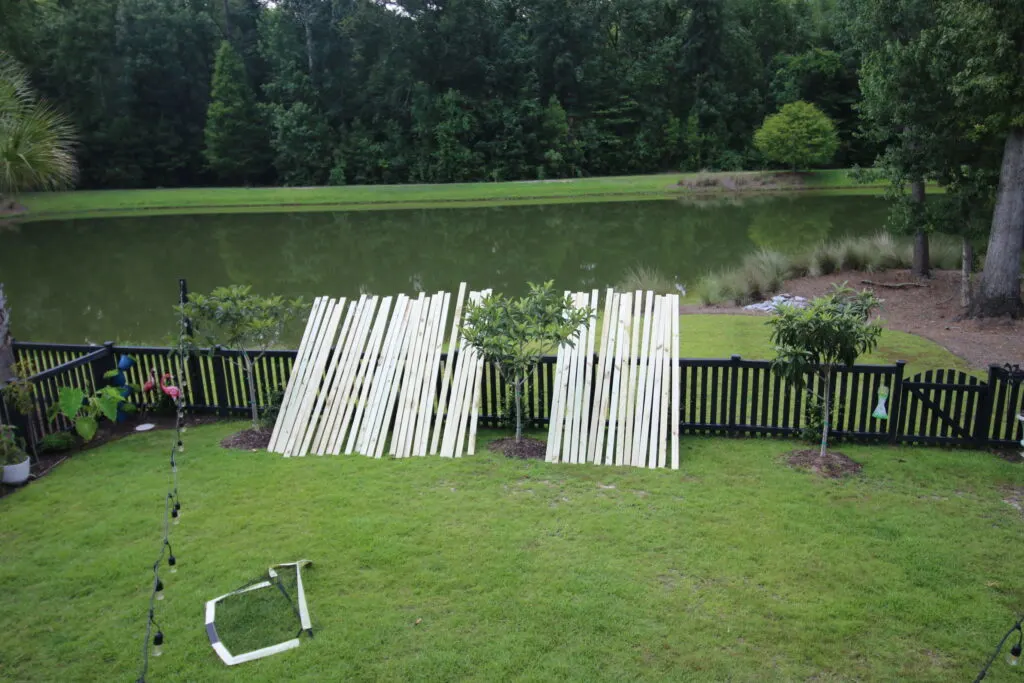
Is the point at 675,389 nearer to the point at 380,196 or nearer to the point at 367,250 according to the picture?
the point at 367,250

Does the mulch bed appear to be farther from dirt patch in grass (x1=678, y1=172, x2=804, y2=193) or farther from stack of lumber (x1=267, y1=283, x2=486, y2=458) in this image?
dirt patch in grass (x1=678, y1=172, x2=804, y2=193)

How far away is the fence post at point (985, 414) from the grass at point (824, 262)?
9.00 m

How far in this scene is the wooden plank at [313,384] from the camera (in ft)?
29.0

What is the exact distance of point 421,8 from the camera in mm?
52219

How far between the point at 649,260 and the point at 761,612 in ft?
59.2

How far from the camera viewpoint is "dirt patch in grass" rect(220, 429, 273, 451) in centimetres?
891

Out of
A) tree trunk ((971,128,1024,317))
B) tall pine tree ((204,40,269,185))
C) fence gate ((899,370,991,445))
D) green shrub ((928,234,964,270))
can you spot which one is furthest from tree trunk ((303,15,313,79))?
fence gate ((899,370,991,445))

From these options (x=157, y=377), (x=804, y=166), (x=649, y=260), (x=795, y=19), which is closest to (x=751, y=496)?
(x=157, y=377)

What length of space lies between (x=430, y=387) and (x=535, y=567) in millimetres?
3515

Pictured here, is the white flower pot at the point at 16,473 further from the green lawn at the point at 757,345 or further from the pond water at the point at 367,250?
the green lawn at the point at 757,345

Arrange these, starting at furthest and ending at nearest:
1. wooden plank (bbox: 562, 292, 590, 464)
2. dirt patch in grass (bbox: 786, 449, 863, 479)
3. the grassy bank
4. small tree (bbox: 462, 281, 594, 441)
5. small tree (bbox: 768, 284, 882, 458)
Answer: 1. the grassy bank
2. wooden plank (bbox: 562, 292, 590, 464)
3. small tree (bbox: 462, 281, 594, 441)
4. dirt patch in grass (bbox: 786, 449, 863, 479)
5. small tree (bbox: 768, 284, 882, 458)

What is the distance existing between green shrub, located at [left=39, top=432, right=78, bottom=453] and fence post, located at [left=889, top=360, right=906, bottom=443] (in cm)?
940

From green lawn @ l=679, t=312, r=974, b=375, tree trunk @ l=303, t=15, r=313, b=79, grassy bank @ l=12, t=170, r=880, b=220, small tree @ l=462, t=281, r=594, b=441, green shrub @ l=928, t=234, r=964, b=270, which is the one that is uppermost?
tree trunk @ l=303, t=15, r=313, b=79

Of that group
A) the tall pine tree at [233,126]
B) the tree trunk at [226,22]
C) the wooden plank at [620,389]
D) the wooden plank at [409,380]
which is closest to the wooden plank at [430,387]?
the wooden plank at [409,380]
